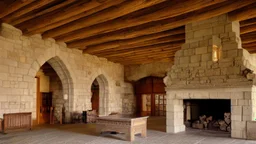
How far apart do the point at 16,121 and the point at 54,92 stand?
3935 millimetres

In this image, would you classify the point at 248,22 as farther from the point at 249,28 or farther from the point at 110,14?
the point at 110,14

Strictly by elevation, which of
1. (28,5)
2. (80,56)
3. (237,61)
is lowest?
(237,61)

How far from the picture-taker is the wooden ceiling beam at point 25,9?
448cm

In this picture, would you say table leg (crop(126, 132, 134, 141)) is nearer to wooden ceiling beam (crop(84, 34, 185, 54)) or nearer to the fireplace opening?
the fireplace opening

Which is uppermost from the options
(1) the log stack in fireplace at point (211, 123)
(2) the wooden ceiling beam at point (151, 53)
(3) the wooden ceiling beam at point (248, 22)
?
(3) the wooden ceiling beam at point (248, 22)

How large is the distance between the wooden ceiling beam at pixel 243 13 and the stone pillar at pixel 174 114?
2.26 metres

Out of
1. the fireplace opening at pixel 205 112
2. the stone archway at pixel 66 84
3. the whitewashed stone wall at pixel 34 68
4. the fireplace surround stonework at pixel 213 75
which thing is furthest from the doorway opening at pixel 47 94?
the fireplace surround stonework at pixel 213 75

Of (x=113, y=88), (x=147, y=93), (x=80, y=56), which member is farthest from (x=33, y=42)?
(x=147, y=93)

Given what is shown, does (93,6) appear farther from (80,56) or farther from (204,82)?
(80,56)

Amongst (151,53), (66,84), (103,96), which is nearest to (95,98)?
(103,96)

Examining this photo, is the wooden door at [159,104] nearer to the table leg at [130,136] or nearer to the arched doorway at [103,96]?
the arched doorway at [103,96]

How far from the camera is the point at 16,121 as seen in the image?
18.9 feet

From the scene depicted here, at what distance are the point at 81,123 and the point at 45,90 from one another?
2.85 meters

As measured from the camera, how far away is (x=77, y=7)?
4.60 m
